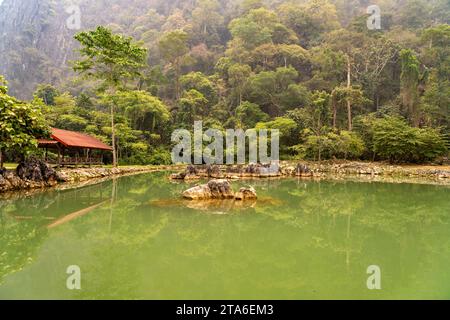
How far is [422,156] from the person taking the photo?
23094 millimetres

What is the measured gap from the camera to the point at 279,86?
117 feet

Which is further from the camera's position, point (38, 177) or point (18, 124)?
point (38, 177)

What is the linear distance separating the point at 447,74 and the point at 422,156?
11.4 metres

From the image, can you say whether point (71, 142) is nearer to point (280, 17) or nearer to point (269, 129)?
point (269, 129)

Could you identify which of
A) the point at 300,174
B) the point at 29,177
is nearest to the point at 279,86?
the point at 300,174

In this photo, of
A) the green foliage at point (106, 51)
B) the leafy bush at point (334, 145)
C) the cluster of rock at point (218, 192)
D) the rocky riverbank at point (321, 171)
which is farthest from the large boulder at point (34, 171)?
the leafy bush at point (334, 145)

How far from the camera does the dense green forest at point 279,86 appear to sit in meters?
22.4

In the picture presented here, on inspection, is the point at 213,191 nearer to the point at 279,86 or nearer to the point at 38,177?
the point at 38,177

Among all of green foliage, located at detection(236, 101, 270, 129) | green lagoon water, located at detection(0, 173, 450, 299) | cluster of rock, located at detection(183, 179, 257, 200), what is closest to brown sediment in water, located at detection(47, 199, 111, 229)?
green lagoon water, located at detection(0, 173, 450, 299)

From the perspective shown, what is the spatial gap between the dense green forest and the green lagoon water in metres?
6.20

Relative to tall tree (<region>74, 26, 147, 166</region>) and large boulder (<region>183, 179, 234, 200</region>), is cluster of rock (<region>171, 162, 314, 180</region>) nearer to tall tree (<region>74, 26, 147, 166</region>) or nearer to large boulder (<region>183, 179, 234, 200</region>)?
large boulder (<region>183, 179, 234, 200</region>)

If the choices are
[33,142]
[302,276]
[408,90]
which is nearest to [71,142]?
[33,142]

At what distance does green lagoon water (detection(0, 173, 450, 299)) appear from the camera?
3.47 m

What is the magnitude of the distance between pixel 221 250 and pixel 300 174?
52.4ft
